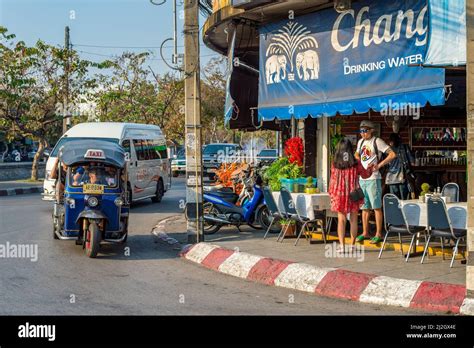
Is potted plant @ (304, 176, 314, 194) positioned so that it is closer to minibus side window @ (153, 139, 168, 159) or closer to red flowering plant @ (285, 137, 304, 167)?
red flowering plant @ (285, 137, 304, 167)

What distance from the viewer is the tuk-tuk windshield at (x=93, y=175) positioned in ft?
41.4

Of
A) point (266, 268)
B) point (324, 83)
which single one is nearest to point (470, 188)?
point (266, 268)

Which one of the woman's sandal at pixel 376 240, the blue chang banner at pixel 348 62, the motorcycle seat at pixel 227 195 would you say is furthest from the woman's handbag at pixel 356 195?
the motorcycle seat at pixel 227 195

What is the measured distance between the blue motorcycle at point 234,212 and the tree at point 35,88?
1889 centimetres

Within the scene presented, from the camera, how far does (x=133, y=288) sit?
9.52 meters

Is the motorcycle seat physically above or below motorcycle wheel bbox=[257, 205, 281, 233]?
above

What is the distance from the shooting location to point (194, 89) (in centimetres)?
1302

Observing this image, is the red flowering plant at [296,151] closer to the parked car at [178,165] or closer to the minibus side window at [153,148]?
the minibus side window at [153,148]

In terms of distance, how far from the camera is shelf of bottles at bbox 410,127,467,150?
624 inches

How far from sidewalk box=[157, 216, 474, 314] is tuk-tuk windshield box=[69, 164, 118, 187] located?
1.79 metres

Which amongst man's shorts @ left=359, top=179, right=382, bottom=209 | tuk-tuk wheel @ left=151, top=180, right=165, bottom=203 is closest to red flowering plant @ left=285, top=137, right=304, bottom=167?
man's shorts @ left=359, top=179, right=382, bottom=209
